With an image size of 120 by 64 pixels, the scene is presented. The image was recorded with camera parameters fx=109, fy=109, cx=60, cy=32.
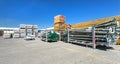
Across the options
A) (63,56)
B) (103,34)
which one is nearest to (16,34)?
(103,34)

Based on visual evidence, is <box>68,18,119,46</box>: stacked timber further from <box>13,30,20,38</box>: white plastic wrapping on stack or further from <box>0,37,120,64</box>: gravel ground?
<box>13,30,20,38</box>: white plastic wrapping on stack

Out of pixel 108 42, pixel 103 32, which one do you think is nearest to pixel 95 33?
pixel 103 32

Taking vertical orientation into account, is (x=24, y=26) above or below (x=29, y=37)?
above

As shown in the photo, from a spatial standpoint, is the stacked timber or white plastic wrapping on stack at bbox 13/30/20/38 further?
white plastic wrapping on stack at bbox 13/30/20/38

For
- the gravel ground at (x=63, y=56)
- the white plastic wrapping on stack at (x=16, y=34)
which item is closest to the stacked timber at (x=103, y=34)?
the gravel ground at (x=63, y=56)

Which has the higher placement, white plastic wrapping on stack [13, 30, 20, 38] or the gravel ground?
white plastic wrapping on stack [13, 30, 20, 38]

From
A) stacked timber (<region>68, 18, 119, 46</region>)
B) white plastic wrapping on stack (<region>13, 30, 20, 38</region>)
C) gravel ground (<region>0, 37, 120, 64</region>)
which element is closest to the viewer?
gravel ground (<region>0, 37, 120, 64</region>)

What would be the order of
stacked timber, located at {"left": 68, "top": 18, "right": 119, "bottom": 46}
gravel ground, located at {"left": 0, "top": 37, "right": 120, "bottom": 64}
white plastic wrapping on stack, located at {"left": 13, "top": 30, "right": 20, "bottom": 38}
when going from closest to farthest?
1. gravel ground, located at {"left": 0, "top": 37, "right": 120, "bottom": 64}
2. stacked timber, located at {"left": 68, "top": 18, "right": 119, "bottom": 46}
3. white plastic wrapping on stack, located at {"left": 13, "top": 30, "right": 20, "bottom": 38}

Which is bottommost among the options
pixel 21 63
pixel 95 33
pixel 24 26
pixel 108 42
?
pixel 21 63

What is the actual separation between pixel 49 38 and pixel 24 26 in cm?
1574

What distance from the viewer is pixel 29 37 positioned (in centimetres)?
2091

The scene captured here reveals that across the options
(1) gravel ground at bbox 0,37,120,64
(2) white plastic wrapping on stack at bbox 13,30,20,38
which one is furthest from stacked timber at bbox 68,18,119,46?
(2) white plastic wrapping on stack at bbox 13,30,20,38

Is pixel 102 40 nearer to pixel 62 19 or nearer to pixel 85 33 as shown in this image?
pixel 85 33

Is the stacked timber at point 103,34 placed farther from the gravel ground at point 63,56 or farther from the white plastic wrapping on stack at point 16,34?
the white plastic wrapping on stack at point 16,34
